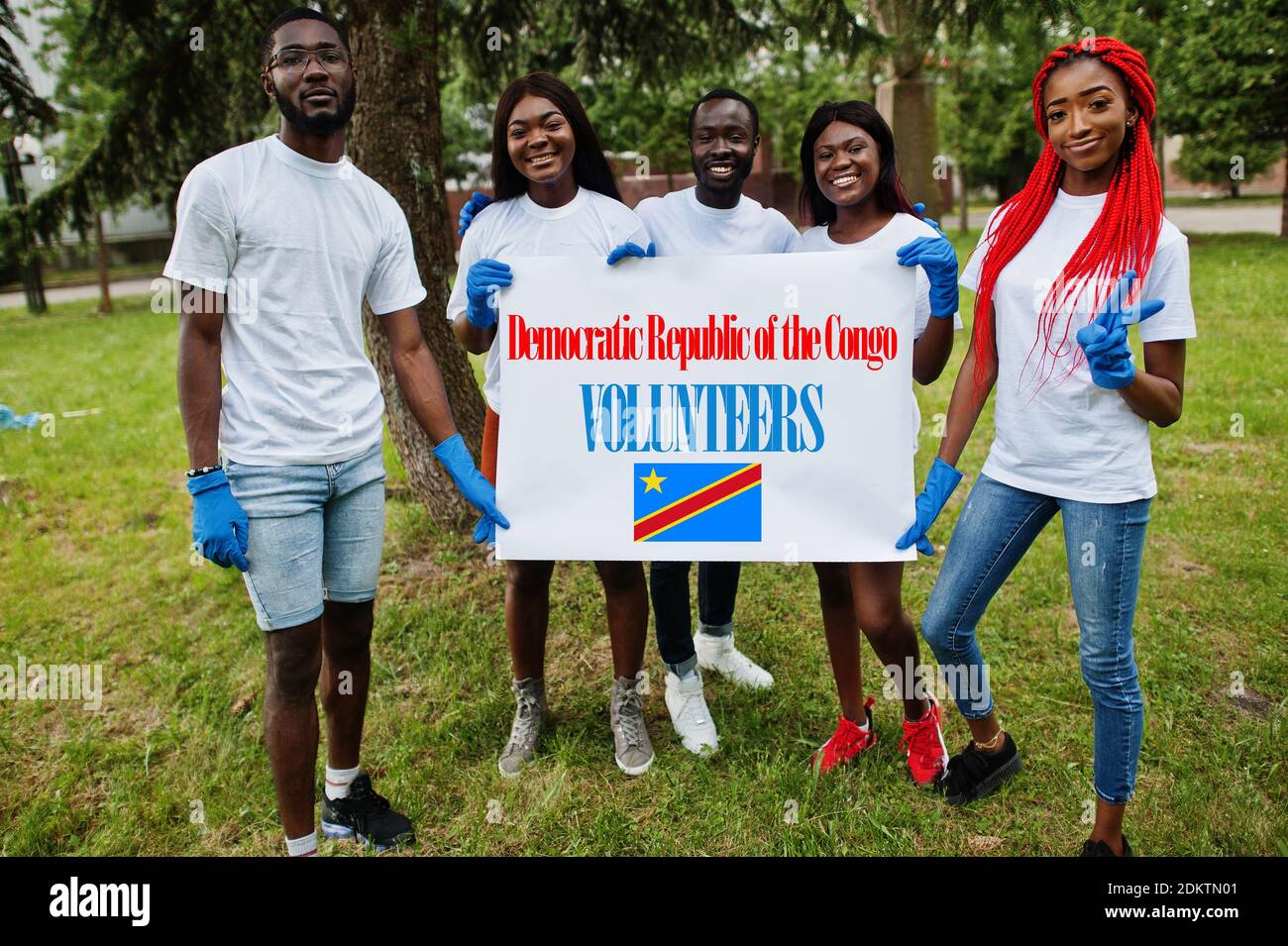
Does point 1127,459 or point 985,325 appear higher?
point 985,325

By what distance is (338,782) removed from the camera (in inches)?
114

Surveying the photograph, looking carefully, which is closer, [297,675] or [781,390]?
[297,675]

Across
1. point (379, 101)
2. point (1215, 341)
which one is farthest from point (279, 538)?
point (1215, 341)

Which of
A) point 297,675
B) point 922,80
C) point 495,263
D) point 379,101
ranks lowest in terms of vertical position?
point 297,675

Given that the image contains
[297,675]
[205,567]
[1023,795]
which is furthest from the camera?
[205,567]

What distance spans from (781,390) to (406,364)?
43.3 inches

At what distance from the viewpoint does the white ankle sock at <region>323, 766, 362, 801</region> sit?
2896 millimetres

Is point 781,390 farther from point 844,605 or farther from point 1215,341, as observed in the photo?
point 1215,341

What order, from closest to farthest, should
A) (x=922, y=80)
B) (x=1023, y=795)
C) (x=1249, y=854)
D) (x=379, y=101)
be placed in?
(x=1249, y=854)
(x=1023, y=795)
(x=379, y=101)
(x=922, y=80)

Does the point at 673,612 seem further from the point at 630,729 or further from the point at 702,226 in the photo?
the point at 702,226

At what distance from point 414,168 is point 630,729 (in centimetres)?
283

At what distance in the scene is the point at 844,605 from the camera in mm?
2988

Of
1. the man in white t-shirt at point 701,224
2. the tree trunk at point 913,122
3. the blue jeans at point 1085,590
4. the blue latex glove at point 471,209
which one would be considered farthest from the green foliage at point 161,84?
the tree trunk at point 913,122

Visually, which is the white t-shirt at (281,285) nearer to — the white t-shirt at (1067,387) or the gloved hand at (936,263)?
the gloved hand at (936,263)
